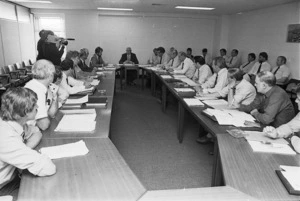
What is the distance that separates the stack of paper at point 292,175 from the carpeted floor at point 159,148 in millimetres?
1337

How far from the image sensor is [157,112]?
5.62m

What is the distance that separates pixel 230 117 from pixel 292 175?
1133 millimetres

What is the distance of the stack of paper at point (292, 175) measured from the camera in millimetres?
1412

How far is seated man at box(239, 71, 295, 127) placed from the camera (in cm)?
254

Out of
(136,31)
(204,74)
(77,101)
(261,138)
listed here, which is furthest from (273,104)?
(136,31)

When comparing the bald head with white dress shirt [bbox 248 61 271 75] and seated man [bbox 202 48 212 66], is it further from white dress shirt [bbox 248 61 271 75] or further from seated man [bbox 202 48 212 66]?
seated man [bbox 202 48 212 66]

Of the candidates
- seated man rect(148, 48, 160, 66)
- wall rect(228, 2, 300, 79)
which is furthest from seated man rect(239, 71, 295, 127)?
seated man rect(148, 48, 160, 66)

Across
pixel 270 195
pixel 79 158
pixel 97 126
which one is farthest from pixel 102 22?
pixel 270 195

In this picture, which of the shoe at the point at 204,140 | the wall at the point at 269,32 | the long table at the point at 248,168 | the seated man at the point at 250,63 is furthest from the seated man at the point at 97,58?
the long table at the point at 248,168

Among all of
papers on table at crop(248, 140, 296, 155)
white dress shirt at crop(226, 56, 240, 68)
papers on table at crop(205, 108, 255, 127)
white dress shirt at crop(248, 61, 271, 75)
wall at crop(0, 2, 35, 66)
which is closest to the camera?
papers on table at crop(248, 140, 296, 155)

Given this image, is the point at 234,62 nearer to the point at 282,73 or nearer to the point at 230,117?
the point at 282,73

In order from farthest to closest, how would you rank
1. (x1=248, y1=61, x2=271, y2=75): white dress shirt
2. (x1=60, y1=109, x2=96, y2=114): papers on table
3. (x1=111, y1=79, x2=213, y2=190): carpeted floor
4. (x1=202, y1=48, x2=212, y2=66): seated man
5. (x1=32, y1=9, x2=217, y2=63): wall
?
(x1=202, y1=48, x2=212, y2=66): seated man, (x1=32, y1=9, x2=217, y2=63): wall, (x1=248, y1=61, x2=271, y2=75): white dress shirt, (x1=111, y1=79, x2=213, y2=190): carpeted floor, (x1=60, y1=109, x2=96, y2=114): papers on table

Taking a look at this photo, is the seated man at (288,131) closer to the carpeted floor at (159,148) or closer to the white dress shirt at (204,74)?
the carpeted floor at (159,148)

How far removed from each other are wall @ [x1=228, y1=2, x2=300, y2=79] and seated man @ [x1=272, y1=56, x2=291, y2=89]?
15 centimetres
